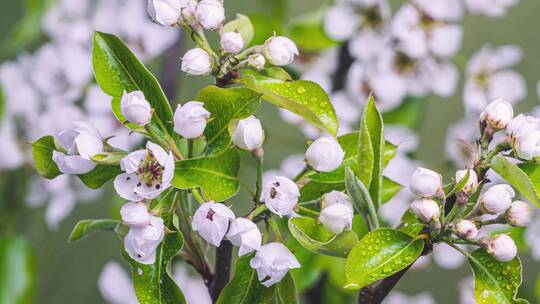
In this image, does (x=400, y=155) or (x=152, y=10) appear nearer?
(x=152, y=10)

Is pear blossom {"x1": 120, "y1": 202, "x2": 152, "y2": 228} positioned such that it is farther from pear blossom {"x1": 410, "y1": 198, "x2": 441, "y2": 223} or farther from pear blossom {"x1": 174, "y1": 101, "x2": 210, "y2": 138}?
pear blossom {"x1": 410, "y1": 198, "x2": 441, "y2": 223}

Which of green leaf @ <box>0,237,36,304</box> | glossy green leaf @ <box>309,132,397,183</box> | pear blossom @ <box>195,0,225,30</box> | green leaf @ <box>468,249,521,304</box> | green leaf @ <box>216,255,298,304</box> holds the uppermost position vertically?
pear blossom @ <box>195,0,225,30</box>

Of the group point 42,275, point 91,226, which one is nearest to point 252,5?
point 42,275

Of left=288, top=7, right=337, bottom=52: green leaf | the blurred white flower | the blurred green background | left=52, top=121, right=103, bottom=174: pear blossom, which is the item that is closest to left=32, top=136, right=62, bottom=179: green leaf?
left=52, top=121, right=103, bottom=174: pear blossom

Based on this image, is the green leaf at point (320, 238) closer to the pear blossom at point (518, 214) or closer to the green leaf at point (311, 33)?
the pear blossom at point (518, 214)

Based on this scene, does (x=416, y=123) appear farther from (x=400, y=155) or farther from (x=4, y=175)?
(x=4, y=175)

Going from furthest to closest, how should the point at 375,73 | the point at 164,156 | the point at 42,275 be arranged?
the point at 42,275 < the point at 375,73 < the point at 164,156

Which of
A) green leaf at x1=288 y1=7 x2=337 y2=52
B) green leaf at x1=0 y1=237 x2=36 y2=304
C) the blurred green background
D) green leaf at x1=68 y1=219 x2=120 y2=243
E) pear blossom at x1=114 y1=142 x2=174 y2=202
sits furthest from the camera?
the blurred green background
